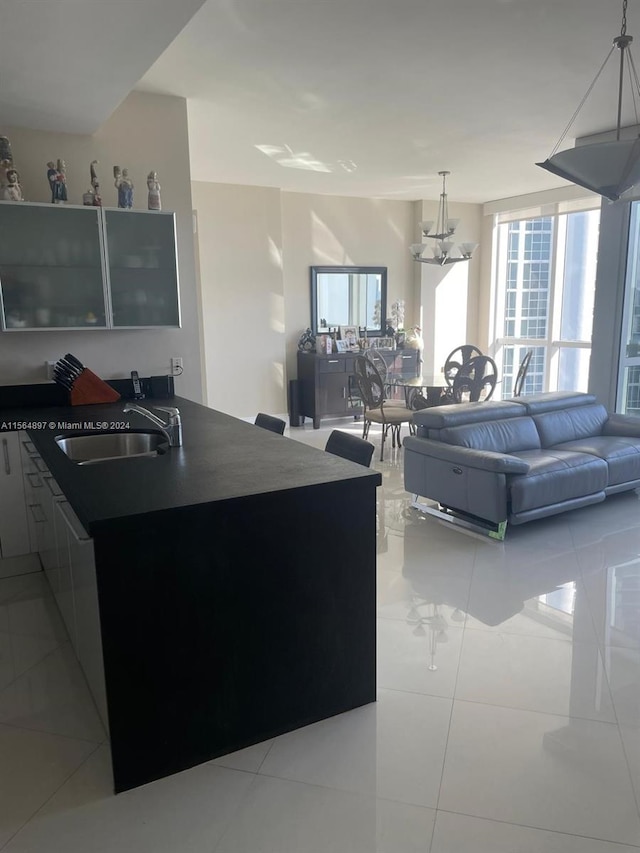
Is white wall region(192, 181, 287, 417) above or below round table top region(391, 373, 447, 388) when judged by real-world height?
above

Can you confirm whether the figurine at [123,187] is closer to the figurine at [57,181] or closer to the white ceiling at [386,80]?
the figurine at [57,181]

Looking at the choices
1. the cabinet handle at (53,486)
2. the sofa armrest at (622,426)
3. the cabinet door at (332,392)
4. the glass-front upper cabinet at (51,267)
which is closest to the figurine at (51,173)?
the glass-front upper cabinet at (51,267)

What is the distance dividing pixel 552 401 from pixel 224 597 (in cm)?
381

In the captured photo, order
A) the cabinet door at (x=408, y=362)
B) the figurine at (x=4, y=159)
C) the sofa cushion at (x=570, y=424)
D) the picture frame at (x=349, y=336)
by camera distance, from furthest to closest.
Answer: the cabinet door at (x=408, y=362) < the picture frame at (x=349, y=336) < the sofa cushion at (x=570, y=424) < the figurine at (x=4, y=159)

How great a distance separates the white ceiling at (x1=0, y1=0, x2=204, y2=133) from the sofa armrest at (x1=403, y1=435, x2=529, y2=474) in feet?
9.15

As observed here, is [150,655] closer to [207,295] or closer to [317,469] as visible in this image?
[317,469]

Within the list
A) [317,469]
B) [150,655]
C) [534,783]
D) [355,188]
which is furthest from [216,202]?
[534,783]

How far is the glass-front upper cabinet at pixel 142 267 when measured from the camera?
3756mm

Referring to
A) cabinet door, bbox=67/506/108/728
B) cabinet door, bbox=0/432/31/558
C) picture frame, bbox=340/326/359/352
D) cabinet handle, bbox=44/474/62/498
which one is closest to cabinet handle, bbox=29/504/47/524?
cabinet door, bbox=0/432/31/558

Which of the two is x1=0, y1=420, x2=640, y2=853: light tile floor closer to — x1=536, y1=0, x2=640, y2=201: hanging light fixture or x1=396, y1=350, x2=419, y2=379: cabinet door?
x1=536, y1=0, x2=640, y2=201: hanging light fixture

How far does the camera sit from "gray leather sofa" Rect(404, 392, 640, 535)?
3.85 m

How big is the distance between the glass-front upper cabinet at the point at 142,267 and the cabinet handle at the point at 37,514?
4.07 feet

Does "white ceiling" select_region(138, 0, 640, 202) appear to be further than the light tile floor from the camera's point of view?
Yes

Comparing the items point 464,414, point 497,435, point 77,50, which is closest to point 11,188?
point 77,50
